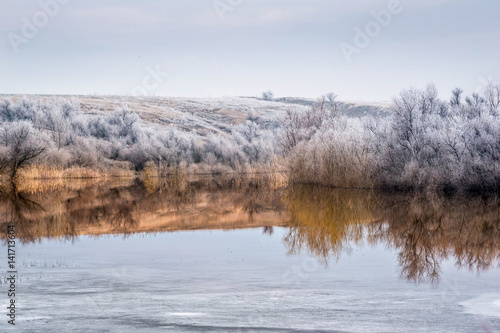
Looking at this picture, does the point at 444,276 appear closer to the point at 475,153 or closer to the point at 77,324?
the point at 77,324

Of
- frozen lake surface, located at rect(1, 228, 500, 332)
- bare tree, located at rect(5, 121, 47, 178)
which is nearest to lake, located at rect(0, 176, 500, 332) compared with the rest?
frozen lake surface, located at rect(1, 228, 500, 332)

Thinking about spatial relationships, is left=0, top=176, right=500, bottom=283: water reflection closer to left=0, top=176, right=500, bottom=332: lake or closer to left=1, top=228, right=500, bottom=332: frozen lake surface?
left=0, top=176, right=500, bottom=332: lake

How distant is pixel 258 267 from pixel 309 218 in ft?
23.9

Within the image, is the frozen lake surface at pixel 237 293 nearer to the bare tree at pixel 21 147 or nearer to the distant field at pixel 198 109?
the bare tree at pixel 21 147

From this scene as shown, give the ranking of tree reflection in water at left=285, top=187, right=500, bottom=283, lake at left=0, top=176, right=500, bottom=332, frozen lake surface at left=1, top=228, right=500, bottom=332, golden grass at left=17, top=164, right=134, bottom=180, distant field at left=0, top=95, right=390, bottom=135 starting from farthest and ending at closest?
distant field at left=0, top=95, right=390, bottom=135
golden grass at left=17, top=164, right=134, bottom=180
tree reflection in water at left=285, top=187, right=500, bottom=283
lake at left=0, top=176, right=500, bottom=332
frozen lake surface at left=1, top=228, right=500, bottom=332

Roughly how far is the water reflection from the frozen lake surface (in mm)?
777

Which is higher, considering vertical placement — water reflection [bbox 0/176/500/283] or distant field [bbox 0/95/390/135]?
distant field [bbox 0/95/390/135]

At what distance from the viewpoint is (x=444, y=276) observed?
10.0 meters

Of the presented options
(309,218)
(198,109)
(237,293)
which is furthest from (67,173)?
(198,109)

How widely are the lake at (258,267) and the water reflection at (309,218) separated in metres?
0.06

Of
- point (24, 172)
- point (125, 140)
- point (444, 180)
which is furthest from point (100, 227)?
point (125, 140)

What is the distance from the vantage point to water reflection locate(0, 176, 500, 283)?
42.2 ft

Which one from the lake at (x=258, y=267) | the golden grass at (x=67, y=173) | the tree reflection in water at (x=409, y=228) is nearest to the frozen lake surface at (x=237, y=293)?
the lake at (x=258, y=267)

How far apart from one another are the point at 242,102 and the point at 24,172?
231ft
